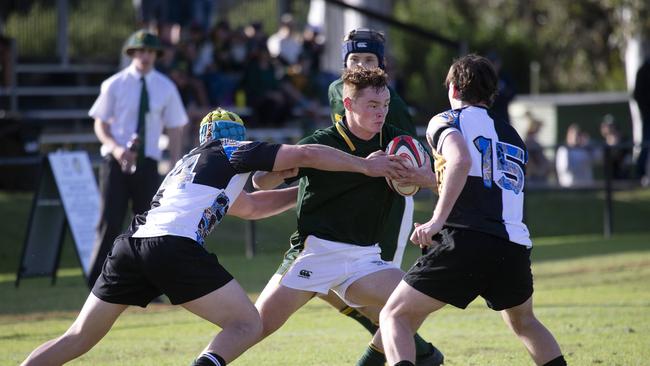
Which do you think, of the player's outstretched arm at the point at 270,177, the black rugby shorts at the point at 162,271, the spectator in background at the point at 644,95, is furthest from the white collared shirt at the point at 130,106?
the spectator in background at the point at 644,95

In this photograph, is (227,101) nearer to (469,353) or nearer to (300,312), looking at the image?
(300,312)

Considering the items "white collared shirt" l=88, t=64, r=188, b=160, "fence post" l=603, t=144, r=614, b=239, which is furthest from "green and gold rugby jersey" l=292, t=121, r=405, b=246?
"fence post" l=603, t=144, r=614, b=239

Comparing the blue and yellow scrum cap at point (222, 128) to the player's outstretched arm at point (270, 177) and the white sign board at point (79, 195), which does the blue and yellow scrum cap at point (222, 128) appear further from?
the white sign board at point (79, 195)

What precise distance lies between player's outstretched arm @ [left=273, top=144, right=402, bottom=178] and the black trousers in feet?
16.2

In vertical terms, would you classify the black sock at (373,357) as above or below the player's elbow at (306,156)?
below

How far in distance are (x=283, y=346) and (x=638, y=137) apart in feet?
56.8

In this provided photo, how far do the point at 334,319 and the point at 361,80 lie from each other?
422 centimetres

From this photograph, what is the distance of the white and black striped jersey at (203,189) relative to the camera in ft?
20.7

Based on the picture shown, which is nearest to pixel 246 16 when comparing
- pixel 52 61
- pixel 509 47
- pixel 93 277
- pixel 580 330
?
pixel 52 61

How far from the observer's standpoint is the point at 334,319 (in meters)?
10.6

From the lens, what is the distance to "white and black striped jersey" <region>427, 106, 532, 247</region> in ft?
20.6

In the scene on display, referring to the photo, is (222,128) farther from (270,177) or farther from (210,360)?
(210,360)

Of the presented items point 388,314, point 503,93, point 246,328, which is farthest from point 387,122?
point 503,93

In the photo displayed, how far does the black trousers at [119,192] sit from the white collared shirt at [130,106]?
0.14 metres
